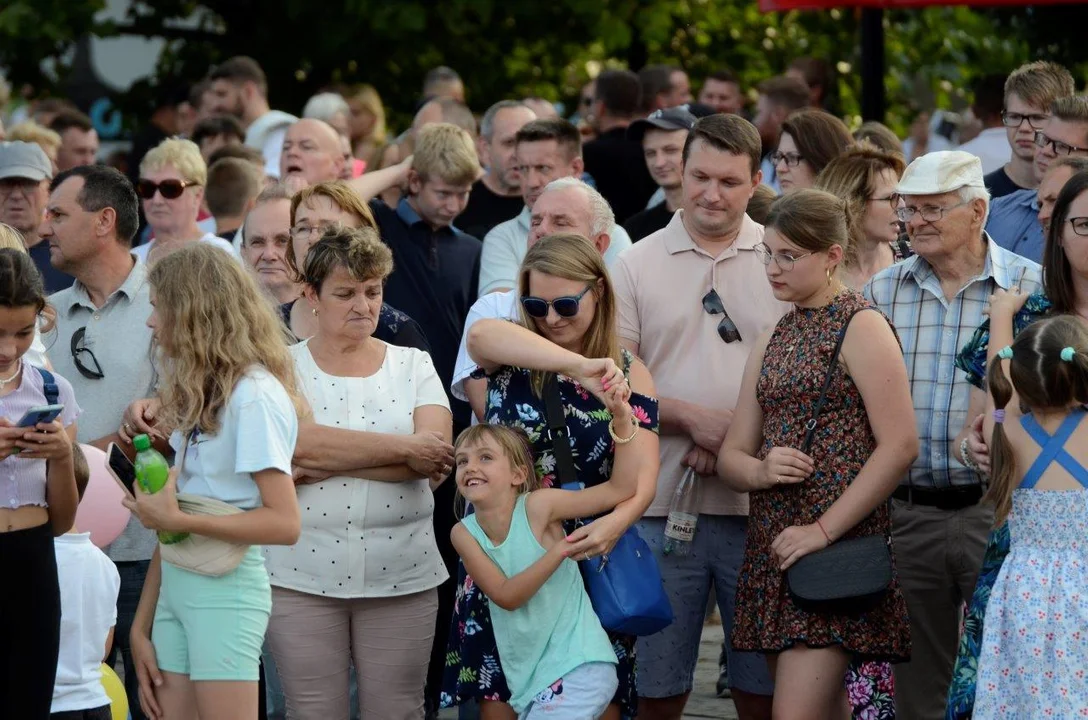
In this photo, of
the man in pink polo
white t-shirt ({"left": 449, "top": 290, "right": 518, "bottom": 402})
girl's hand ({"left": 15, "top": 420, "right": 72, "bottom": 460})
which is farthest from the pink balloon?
the man in pink polo

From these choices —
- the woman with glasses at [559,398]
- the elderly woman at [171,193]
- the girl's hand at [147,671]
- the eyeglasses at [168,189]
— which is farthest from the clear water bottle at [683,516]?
the eyeglasses at [168,189]

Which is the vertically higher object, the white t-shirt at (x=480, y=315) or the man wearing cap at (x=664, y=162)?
the man wearing cap at (x=664, y=162)

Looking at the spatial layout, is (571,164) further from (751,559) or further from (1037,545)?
(1037,545)

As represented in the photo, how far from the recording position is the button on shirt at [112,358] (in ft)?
20.9

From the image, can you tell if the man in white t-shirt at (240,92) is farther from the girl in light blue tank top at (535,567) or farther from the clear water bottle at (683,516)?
the girl in light blue tank top at (535,567)

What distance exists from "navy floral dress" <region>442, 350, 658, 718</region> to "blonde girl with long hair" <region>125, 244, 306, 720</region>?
0.76 metres

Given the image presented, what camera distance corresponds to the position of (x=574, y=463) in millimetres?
5289

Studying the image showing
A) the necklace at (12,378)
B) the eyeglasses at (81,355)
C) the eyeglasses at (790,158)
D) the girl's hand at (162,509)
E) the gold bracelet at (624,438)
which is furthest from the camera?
the eyeglasses at (790,158)

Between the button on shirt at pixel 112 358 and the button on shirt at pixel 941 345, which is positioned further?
the button on shirt at pixel 112 358

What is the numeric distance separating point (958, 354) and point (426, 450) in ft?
5.95

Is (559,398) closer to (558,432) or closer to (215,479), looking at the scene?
(558,432)

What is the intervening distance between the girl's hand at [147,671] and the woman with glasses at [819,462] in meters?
1.81

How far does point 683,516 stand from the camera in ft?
19.1

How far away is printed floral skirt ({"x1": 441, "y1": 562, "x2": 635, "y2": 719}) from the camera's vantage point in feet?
16.9
